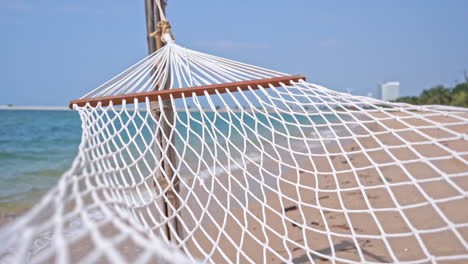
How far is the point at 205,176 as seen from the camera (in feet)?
13.3

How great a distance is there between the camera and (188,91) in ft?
4.58

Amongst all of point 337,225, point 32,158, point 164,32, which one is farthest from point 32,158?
point 337,225

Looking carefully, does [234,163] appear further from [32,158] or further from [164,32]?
[32,158]

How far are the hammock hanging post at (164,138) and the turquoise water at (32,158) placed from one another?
229 cm

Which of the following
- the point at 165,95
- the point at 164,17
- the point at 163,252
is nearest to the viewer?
the point at 163,252

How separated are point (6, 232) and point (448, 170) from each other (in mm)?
3755

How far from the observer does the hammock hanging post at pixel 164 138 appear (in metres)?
1.45

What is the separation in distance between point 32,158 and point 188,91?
5.75m

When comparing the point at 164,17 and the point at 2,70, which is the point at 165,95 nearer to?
the point at 164,17

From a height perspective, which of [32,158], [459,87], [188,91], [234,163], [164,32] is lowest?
[459,87]

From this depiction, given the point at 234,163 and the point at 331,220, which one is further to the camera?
the point at 331,220

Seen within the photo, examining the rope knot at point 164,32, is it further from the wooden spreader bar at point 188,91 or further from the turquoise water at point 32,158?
the turquoise water at point 32,158

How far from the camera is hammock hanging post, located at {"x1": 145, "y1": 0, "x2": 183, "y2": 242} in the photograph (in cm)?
145

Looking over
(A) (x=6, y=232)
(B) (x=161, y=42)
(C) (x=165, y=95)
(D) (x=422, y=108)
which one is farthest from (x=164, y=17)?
(A) (x=6, y=232)
